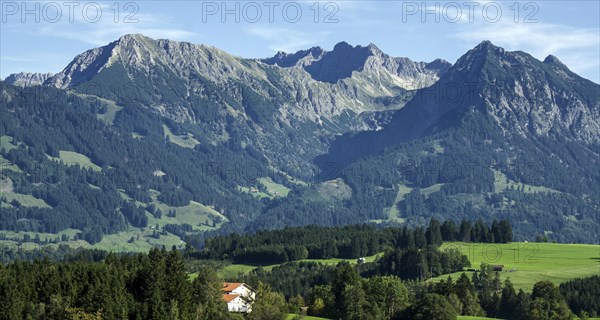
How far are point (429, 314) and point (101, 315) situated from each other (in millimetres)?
71164

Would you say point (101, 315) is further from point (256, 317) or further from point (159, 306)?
point (256, 317)

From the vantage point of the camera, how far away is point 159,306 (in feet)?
534

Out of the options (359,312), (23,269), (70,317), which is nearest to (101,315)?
(70,317)

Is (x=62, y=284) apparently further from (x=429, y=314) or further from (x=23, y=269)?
A: (x=429, y=314)

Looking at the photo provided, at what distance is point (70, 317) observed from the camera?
15850 cm

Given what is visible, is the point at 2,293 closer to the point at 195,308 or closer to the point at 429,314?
the point at 195,308

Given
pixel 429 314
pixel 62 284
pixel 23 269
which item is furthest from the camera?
pixel 429 314

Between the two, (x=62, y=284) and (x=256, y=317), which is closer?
(x=62, y=284)

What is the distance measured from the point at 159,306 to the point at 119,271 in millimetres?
19893

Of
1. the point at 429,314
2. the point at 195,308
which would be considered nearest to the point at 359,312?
the point at 429,314

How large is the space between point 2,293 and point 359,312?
75.0 metres

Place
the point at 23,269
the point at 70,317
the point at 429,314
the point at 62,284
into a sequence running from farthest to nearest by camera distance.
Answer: the point at 429,314, the point at 23,269, the point at 62,284, the point at 70,317

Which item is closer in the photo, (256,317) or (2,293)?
(2,293)

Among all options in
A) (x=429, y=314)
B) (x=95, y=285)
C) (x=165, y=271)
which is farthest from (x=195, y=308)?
(x=429, y=314)
